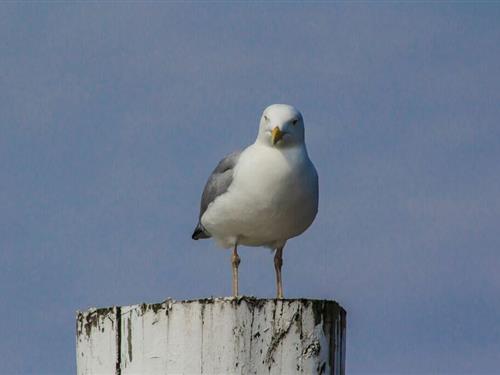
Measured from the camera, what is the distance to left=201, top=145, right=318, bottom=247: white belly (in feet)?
26.3

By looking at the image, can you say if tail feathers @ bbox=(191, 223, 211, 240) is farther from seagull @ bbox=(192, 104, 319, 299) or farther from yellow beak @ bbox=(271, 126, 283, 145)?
yellow beak @ bbox=(271, 126, 283, 145)

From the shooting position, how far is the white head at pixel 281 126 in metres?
8.09

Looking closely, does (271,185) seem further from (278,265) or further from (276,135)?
(278,265)

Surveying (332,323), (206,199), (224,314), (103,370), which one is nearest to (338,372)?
(332,323)

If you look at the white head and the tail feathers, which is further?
the tail feathers

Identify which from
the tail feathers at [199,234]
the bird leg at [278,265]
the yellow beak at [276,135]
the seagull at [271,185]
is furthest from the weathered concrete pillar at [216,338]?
the tail feathers at [199,234]

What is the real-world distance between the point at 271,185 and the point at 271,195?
77 mm

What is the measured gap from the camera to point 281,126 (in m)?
8.09

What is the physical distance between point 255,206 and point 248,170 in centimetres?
29

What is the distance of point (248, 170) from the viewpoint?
8.18 metres

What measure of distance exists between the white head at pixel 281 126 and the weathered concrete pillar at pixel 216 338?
2.81m

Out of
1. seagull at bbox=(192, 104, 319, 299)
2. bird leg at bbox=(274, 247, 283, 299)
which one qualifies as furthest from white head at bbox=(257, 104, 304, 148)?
bird leg at bbox=(274, 247, 283, 299)

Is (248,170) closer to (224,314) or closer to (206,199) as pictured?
(206,199)

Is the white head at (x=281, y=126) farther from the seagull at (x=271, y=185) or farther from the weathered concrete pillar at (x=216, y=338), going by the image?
the weathered concrete pillar at (x=216, y=338)
